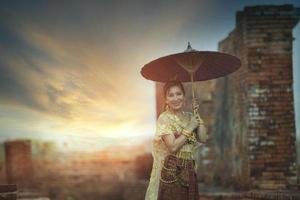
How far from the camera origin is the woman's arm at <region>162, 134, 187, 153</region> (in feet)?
12.1

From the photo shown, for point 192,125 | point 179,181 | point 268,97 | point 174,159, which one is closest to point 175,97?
point 192,125

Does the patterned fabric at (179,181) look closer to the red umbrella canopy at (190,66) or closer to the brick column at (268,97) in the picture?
the red umbrella canopy at (190,66)

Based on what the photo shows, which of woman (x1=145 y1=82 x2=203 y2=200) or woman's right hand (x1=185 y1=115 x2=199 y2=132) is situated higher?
woman's right hand (x1=185 y1=115 x2=199 y2=132)

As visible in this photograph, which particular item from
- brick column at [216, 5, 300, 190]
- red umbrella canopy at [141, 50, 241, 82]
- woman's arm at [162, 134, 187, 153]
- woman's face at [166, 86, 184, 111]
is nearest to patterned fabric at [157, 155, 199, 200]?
woman's arm at [162, 134, 187, 153]

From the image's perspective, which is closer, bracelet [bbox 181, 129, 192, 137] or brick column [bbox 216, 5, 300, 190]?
bracelet [bbox 181, 129, 192, 137]

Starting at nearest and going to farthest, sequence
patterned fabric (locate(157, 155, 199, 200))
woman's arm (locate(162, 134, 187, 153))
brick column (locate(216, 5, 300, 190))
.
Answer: woman's arm (locate(162, 134, 187, 153))
patterned fabric (locate(157, 155, 199, 200))
brick column (locate(216, 5, 300, 190))

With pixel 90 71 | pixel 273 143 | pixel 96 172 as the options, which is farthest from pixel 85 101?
pixel 96 172

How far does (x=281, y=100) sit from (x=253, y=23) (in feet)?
4.05

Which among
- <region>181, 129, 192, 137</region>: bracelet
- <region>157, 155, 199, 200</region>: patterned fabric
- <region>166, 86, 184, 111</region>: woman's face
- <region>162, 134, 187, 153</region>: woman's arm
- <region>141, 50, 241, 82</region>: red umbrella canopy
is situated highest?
<region>141, 50, 241, 82</region>: red umbrella canopy

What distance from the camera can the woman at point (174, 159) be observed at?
12.3 feet

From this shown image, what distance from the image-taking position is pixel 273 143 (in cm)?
677

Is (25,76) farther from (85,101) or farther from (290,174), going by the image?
(290,174)

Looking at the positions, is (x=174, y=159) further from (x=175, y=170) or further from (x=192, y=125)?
(x=192, y=125)

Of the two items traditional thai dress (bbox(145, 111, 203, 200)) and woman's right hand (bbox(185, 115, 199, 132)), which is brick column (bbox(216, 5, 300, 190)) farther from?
woman's right hand (bbox(185, 115, 199, 132))
